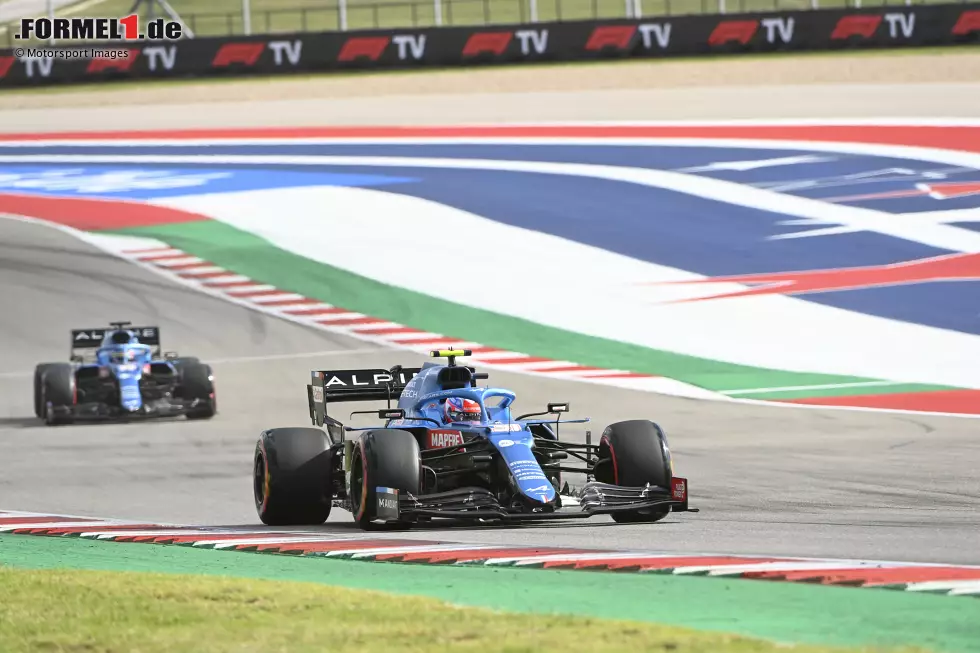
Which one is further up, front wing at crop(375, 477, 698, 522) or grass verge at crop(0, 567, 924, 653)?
grass verge at crop(0, 567, 924, 653)

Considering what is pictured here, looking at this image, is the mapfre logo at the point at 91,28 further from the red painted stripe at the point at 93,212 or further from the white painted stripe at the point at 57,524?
the white painted stripe at the point at 57,524

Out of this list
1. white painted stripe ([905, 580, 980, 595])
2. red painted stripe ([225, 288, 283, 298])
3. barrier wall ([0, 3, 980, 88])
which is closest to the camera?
white painted stripe ([905, 580, 980, 595])

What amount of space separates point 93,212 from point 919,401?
61.1 feet

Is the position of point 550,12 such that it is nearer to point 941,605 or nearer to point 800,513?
point 800,513

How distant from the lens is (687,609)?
832 cm

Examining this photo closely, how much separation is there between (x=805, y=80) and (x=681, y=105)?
13.6 feet

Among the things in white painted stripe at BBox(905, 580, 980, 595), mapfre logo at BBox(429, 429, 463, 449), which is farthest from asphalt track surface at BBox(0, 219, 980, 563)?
white painted stripe at BBox(905, 580, 980, 595)

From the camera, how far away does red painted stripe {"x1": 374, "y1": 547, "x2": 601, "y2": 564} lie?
1047 cm

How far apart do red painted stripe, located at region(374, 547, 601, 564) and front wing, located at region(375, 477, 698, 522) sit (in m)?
1.34

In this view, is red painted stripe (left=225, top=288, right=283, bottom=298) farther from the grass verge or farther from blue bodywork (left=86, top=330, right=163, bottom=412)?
the grass verge

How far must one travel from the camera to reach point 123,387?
23.5m

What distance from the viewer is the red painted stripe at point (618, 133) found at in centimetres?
3653

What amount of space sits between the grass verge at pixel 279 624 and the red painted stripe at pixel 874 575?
5.47 feet

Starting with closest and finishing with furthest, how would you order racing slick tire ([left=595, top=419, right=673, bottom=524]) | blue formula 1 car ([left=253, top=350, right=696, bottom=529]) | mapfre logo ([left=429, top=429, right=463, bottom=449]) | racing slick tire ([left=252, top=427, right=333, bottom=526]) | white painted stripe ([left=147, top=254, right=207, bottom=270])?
blue formula 1 car ([left=253, top=350, right=696, bottom=529]) → racing slick tire ([left=595, top=419, right=673, bottom=524]) → mapfre logo ([left=429, top=429, right=463, bottom=449]) → racing slick tire ([left=252, top=427, right=333, bottom=526]) → white painted stripe ([left=147, top=254, right=207, bottom=270])
